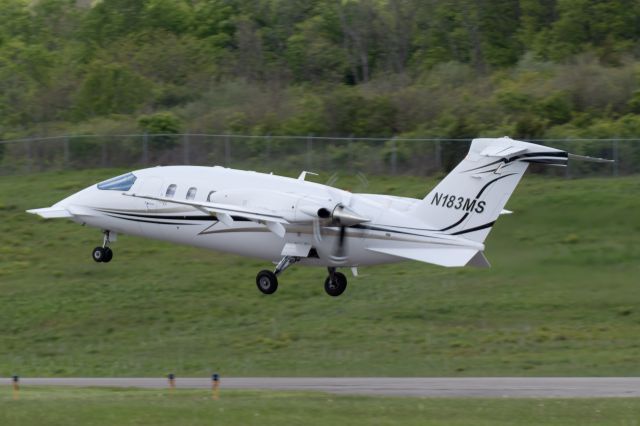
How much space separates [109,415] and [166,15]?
80.4 meters

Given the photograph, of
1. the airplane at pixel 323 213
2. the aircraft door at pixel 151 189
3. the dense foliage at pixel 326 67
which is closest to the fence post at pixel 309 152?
the dense foliage at pixel 326 67

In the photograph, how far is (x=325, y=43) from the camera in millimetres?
109250

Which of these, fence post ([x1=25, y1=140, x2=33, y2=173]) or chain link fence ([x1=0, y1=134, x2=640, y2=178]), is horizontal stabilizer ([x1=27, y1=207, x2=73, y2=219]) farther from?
fence post ([x1=25, y1=140, x2=33, y2=173])

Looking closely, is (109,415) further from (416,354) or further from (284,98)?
(284,98)

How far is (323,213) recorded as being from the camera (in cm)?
4422

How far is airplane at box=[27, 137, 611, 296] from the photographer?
43.5 meters

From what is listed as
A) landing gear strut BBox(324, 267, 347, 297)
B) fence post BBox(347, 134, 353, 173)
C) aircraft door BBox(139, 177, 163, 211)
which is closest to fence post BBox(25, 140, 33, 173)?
fence post BBox(347, 134, 353, 173)

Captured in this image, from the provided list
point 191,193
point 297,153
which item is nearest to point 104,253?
point 191,193

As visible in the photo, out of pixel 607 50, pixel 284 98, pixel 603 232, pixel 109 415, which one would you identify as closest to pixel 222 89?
pixel 284 98

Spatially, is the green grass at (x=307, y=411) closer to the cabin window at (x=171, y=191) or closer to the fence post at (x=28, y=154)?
the cabin window at (x=171, y=191)

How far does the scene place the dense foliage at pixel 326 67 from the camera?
87250mm

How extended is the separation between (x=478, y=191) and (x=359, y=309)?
21.0 m

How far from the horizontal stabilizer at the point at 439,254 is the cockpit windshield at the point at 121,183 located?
34.1ft

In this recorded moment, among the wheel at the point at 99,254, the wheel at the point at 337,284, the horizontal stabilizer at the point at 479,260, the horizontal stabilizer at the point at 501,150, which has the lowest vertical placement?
the wheel at the point at 337,284
